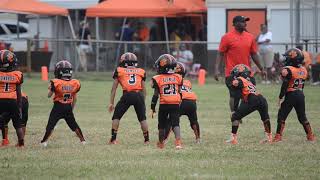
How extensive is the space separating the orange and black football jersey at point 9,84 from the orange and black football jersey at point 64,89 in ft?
2.07

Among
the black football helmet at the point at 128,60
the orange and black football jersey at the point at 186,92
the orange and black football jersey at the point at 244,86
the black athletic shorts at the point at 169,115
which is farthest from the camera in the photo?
the orange and black football jersey at the point at 186,92

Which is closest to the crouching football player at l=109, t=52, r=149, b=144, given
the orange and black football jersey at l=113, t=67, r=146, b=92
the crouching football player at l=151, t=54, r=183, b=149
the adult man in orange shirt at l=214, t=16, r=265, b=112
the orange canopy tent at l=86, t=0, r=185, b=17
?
the orange and black football jersey at l=113, t=67, r=146, b=92

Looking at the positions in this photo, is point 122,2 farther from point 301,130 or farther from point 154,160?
point 154,160

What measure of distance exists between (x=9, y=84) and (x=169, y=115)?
106 inches

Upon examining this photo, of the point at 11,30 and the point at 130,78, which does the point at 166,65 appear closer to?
the point at 130,78

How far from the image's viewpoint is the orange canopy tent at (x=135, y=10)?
35.0 metres

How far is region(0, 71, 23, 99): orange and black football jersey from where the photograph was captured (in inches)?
567

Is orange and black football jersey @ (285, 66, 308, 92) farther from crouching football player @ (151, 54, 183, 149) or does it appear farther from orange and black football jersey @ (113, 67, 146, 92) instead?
orange and black football jersey @ (113, 67, 146, 92)

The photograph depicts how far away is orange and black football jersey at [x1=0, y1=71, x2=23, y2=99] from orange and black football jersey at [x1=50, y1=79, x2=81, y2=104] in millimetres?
632

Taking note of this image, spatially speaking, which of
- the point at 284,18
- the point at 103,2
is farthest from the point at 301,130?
the point at 103,2

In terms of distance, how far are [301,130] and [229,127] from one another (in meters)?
1.54

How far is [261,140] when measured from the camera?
1541cm

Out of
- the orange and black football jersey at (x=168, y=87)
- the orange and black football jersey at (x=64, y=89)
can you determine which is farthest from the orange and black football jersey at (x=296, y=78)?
the orange and black football jersey at (x=64, y=89)

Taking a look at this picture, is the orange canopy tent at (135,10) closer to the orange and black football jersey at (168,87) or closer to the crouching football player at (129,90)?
the crouching football player at (129,90)
